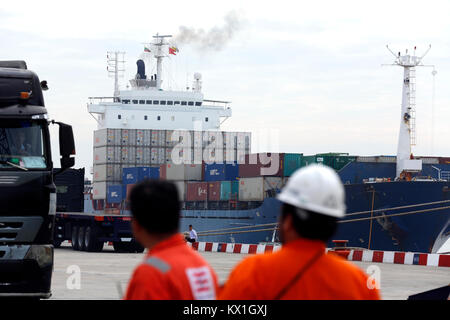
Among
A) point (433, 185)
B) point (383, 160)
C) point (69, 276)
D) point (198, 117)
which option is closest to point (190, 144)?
point (198, 117)

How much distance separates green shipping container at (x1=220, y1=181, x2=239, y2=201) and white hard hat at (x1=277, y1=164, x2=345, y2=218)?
142 feet

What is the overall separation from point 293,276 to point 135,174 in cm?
5038

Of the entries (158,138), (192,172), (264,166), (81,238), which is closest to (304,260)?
(81,238)

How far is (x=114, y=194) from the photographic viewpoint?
185ft

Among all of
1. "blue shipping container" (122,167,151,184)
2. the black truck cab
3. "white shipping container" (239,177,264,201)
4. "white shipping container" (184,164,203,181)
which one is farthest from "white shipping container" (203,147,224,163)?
the black truck cab

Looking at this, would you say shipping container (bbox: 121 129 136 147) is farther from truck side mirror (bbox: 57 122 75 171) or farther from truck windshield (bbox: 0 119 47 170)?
truck side mirror (bbox: 57 122 75 171)

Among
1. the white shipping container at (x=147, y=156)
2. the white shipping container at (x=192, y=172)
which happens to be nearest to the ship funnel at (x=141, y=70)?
the white shipping container at (x=147, y=156)

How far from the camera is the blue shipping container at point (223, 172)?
4747 centimetres

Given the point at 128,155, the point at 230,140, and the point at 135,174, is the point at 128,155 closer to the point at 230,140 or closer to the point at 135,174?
the point at 230,140

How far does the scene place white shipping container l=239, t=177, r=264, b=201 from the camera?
44272 mm

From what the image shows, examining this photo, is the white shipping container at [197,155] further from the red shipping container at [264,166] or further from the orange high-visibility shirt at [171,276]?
the orange high-visibility shirt at [171,276]

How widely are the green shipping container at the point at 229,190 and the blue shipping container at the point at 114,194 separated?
10.3 metres

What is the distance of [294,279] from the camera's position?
3131mm

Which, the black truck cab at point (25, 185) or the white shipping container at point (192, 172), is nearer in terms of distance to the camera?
the black truck cab at point (25, 185)
